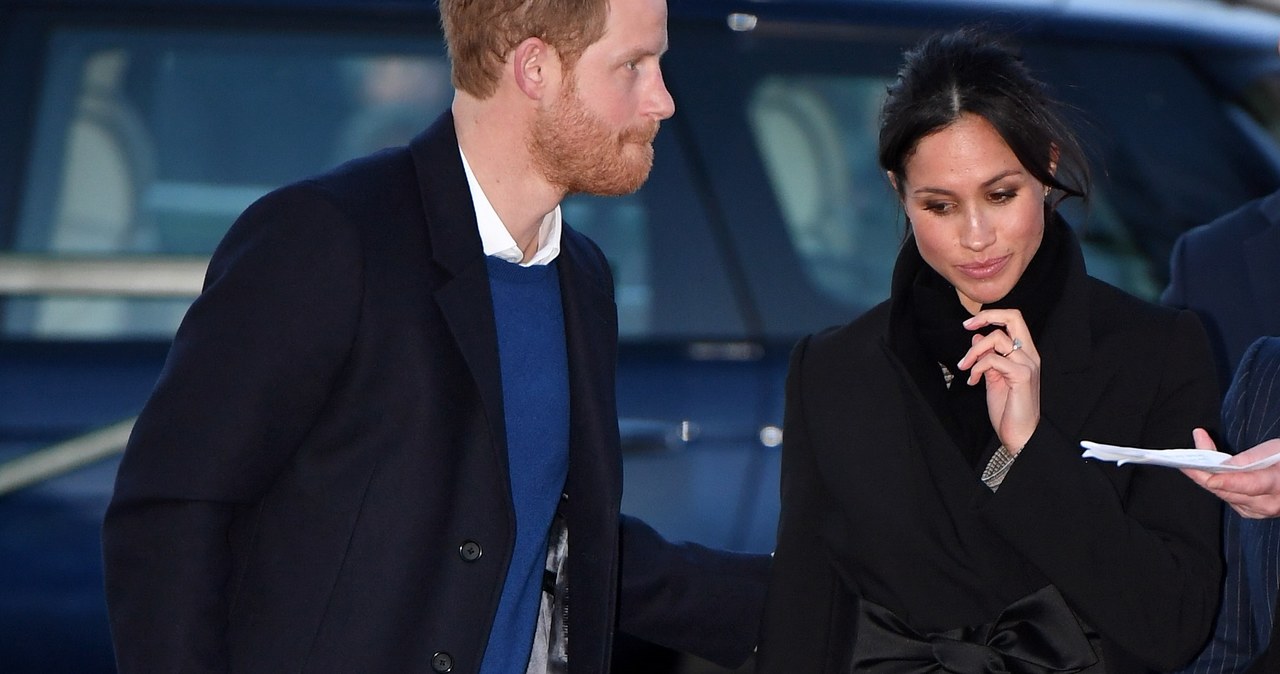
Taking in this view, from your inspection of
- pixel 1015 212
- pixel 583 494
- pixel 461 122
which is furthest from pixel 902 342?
pixel 461 122

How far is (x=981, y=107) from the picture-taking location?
2.65 m

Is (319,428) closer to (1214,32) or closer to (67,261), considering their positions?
(67,261)

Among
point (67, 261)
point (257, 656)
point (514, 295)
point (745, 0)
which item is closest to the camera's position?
point (257, 656)

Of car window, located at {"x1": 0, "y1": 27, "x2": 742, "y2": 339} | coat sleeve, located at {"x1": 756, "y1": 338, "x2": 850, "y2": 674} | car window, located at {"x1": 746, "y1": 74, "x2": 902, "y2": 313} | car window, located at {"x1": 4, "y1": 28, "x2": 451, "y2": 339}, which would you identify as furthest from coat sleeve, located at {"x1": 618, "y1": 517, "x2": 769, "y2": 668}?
car window, located at {"x1": 4, "y1": 28, "x2": 451, "y2": 339}

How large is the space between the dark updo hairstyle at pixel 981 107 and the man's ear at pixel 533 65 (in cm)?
57

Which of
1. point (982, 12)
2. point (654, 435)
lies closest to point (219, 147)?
point (654, 435)

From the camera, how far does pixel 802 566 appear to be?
269cm

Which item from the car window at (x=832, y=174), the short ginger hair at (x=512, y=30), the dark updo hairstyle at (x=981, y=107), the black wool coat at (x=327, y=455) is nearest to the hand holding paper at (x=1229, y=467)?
the dark updo hairstyle at (x=981, y=107)

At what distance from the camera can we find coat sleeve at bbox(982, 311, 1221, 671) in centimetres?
240

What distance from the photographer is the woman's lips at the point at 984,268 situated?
2623 mm

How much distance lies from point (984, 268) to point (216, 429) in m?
1.16

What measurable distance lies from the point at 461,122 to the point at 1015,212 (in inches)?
33.3

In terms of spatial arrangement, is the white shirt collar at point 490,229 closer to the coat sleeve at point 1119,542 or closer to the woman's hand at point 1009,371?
the woman's hand at point 1009,371

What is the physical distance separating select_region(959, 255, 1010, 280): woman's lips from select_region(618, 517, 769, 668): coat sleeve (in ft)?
2.07
